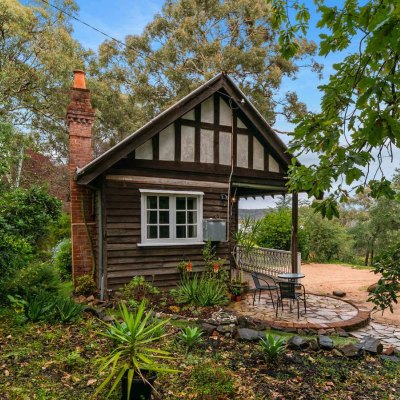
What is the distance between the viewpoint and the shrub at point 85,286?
26.2ft

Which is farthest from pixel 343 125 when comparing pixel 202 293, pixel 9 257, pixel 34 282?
pixel 34 282

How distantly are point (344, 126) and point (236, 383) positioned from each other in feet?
9.69

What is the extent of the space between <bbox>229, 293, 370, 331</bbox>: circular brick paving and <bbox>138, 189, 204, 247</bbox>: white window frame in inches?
77.6

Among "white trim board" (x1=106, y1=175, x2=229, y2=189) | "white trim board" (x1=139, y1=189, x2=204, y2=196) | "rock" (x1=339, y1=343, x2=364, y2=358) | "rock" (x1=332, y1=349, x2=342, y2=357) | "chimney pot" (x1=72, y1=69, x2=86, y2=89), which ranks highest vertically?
"chimney pot" (x1=72, y1=69, x2=86, y2=89)

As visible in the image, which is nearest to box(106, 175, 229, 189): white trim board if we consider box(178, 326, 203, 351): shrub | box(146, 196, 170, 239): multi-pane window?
box(146, 196, 170, 239): multi-pane window

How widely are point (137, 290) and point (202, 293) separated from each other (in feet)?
4.97

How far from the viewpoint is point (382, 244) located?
19391 millimetres

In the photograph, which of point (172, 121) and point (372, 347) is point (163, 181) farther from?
point (372, 347)

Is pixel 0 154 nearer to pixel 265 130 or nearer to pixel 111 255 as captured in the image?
pixel 111 255

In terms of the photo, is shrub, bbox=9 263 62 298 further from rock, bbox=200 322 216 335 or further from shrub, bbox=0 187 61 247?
rock, bbox=200 322 216 335

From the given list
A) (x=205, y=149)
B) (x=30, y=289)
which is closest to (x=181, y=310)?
(x=30, y=289)

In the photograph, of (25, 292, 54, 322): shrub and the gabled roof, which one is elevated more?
the gabled roof

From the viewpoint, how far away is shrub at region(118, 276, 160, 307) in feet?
24.4

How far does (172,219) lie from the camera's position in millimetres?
8406
